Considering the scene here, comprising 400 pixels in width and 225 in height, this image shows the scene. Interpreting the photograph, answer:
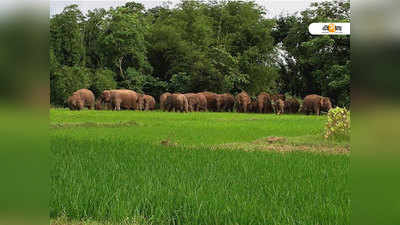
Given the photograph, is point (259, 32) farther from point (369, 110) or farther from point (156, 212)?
point (369, 110)

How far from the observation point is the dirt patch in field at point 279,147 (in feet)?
22.0

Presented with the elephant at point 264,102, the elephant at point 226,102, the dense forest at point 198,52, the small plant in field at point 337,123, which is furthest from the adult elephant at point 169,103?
the small plant in field at point 337,123

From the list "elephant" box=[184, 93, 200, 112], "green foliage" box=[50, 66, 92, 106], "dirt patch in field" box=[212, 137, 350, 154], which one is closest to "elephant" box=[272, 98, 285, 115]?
"dirt patch in field" box=[212, 137, 350, 154]

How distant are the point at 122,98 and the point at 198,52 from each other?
124 cm

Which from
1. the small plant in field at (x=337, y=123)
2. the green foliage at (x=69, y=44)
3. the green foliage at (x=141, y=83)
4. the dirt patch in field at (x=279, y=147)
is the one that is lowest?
the dirt patch in field at (x=279, y=147)

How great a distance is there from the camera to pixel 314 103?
6238 millimetres

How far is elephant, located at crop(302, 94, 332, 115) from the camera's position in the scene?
5.93 metres

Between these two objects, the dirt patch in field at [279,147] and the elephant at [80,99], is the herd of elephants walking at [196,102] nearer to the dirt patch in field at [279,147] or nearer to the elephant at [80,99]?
the elephant at [80,99]

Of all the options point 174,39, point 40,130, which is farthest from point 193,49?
point 40,130

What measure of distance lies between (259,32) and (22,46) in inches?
192

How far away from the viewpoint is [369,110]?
1.04 m

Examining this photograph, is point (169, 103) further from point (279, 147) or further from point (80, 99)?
point (279, 147)

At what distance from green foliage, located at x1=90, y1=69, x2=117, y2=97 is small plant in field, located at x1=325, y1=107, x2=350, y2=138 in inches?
158

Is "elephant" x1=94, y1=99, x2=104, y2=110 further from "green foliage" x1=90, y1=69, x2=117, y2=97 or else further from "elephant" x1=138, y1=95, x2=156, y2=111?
"green foliage" x1=90, y1=69, x2=117, y2=97
